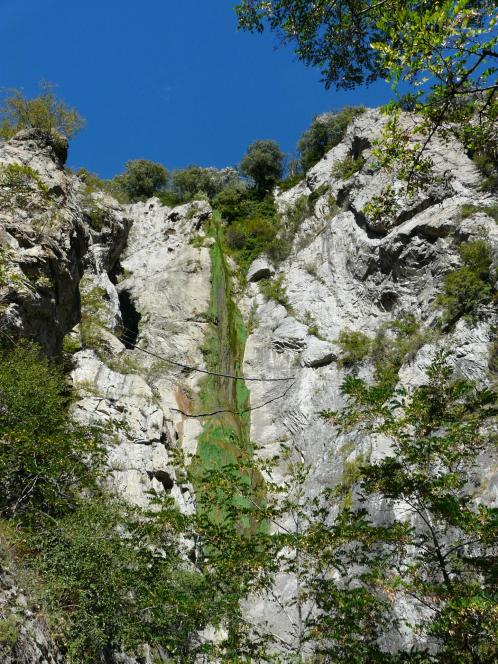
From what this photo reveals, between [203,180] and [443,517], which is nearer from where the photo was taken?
[443,517]

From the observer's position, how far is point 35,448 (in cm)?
922

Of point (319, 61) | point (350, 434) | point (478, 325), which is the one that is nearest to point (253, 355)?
point (350, 434)

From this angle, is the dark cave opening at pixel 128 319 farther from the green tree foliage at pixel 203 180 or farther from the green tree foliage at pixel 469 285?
the green tree foliage at pixel 469 285

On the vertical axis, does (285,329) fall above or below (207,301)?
below

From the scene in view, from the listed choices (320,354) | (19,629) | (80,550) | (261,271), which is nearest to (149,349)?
(320,354)

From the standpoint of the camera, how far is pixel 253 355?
2366 centimetres

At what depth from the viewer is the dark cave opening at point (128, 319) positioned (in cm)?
2374

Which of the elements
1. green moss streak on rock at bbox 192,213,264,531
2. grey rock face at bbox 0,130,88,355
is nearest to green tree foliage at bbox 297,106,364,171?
green moss streak on rock at bbox 192,213,264,531

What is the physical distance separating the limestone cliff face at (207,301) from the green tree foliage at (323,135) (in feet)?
11.1

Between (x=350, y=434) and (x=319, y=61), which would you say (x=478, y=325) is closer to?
(x=350, y=434)

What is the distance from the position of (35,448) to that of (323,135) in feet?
105

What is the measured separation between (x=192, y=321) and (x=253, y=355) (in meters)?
3.55

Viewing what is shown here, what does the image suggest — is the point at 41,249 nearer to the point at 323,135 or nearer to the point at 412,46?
the point at 412,46

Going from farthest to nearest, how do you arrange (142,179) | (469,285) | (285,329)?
(142,179), (285,329), (469,285)
